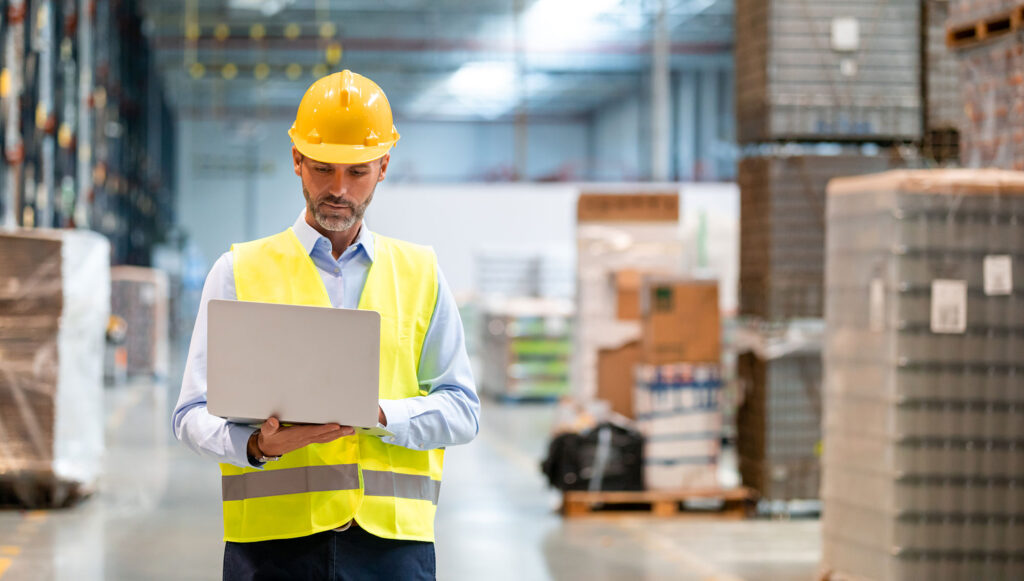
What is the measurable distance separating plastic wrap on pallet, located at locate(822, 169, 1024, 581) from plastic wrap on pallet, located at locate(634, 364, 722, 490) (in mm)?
2771

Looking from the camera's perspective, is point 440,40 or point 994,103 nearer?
point 994,103

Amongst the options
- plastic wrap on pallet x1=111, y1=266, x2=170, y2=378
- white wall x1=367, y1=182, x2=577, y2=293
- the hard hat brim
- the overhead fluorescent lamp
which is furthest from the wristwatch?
the overhead fluorescent lamp

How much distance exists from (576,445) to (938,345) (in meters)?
3.44

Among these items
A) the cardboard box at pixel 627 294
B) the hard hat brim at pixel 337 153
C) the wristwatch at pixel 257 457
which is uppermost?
the hard hat brim at pixel 337 153

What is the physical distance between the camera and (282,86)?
114 ft

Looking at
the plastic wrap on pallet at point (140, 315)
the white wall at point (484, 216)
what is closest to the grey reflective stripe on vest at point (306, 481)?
the plastic wrap on pallet at point (140, 315)

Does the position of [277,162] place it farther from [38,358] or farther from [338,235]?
[338,235]

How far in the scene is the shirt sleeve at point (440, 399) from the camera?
7.44 feet

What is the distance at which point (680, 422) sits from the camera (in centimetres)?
Result: 801

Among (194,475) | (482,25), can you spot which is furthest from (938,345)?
(482,25)

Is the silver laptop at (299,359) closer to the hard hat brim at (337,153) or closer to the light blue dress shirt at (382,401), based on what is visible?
the light blue dress shirt at (382,401)

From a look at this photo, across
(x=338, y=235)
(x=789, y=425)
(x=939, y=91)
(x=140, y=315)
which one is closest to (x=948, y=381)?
(x=789, y=425)

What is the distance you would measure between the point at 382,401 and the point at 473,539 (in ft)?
17.2

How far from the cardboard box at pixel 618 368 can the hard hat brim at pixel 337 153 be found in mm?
6882
